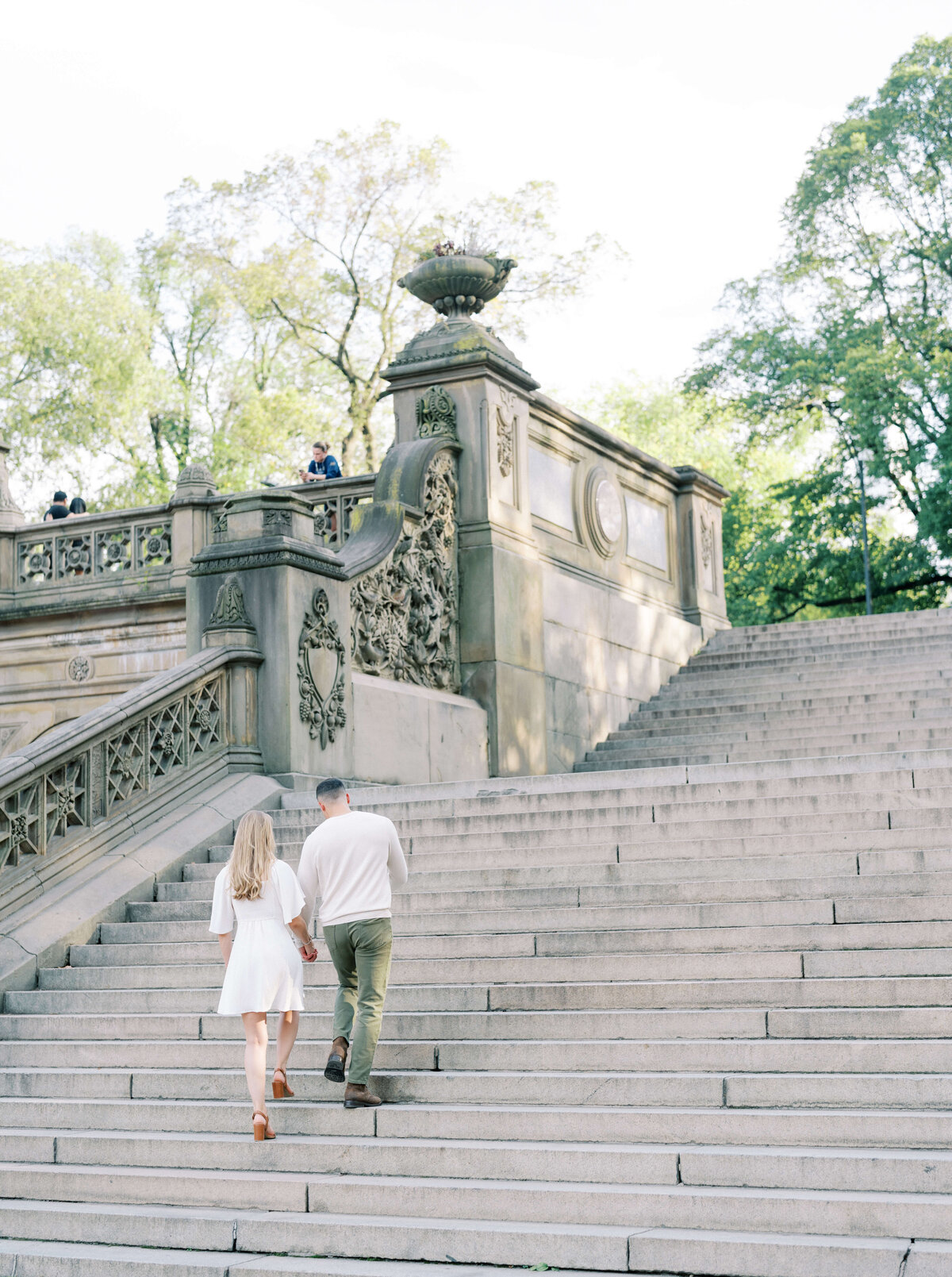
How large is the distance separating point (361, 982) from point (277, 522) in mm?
5951

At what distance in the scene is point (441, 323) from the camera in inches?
639

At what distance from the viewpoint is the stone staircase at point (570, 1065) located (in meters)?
5.92

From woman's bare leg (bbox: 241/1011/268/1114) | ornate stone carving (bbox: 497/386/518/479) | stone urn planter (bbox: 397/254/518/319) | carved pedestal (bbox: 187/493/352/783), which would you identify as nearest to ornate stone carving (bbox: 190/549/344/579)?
carved pedestal (bbox: 187/493/352/783)

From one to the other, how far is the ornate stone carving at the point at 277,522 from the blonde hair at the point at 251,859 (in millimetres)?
5513

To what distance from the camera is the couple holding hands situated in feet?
22.8

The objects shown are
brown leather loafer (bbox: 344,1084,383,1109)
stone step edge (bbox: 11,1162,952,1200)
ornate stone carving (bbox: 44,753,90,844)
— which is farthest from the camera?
ornate stone carving (bbox: 44,753,90,844)

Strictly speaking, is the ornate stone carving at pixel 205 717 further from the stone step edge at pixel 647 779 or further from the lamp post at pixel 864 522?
the lamp post at pixel 864 522

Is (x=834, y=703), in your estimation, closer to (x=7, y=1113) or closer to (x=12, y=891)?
(x=12, y=891)

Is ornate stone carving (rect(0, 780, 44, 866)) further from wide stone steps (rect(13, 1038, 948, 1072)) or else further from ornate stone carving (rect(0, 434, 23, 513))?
ornate stone carving (rect(0, 434, 23, 513))

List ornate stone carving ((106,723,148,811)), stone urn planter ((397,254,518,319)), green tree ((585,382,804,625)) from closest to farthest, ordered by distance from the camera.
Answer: ornate stone carving ((106,723,148,811)) < stone urn planter ((397,254,518,319)) < green tree ((585,382,804,625))

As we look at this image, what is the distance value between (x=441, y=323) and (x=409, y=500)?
2390 millimetres

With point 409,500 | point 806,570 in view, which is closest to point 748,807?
point 409,500

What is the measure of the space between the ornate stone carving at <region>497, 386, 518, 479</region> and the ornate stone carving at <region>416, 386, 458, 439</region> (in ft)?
1.63

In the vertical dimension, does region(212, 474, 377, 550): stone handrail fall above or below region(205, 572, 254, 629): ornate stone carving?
above
